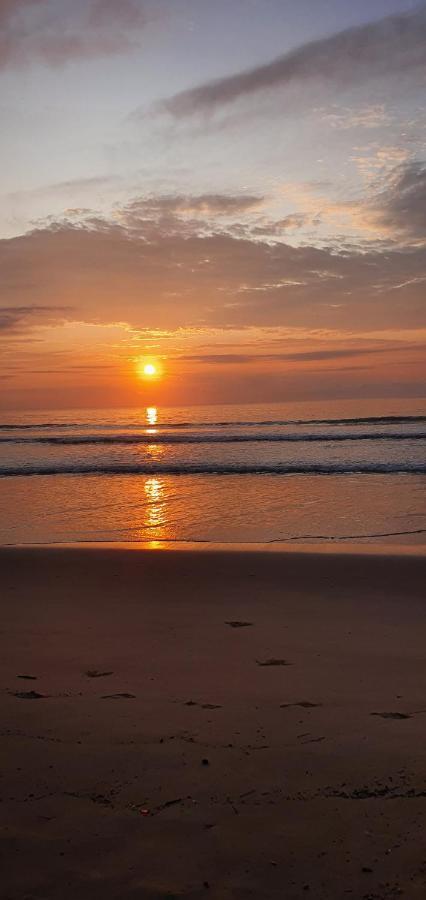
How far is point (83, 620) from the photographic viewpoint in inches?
254

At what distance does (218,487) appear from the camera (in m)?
17.4

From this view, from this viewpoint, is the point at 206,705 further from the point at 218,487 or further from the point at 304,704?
the point at 218,487

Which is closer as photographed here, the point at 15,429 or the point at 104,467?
the point at 104,467

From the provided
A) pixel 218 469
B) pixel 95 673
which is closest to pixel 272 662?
pixel 95 673

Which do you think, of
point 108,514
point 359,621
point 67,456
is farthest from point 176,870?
point 67,456

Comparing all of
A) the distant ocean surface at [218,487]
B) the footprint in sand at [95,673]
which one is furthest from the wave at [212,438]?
the footprint in sand at [95,673]

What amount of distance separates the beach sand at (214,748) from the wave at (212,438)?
25.8 m

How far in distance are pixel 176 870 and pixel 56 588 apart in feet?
17.2

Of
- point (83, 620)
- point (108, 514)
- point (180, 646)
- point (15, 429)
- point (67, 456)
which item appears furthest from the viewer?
point (15, 429)

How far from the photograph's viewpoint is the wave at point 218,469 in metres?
20.4

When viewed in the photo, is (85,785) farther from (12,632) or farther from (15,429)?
(15,429)

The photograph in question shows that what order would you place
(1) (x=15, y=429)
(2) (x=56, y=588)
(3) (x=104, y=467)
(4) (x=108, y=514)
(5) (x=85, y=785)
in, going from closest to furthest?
(5) (x=85, y=785), (2) (x=56, y=588), (4) (x=108, y=514), (3) (x=104, y=467), (1) (x=15, y=429)

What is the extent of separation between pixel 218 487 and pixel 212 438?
1739cm

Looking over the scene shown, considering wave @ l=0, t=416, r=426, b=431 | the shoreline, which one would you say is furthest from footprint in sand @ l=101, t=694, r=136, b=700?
wave @ l=0, t=416, r=426, b=431
